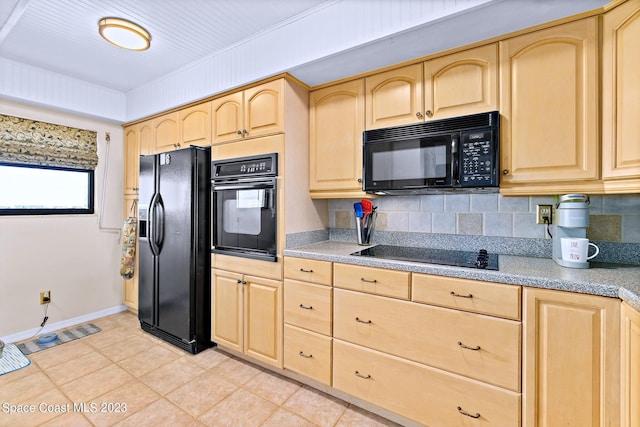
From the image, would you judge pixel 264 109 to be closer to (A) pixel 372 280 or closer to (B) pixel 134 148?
(A) pixel 372 280

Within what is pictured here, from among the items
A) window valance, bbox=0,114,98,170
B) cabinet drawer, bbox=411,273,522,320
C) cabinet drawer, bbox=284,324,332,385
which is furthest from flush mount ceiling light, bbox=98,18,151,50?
cabinet drawer, bbox=411,273,522,320

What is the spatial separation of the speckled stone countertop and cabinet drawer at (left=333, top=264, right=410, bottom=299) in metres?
0.04

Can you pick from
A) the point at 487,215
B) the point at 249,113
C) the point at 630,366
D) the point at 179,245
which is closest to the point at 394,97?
the point at 487,215

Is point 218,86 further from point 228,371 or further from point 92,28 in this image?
point 228,371

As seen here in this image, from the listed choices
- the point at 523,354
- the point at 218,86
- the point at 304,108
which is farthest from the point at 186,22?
the point at 523,354

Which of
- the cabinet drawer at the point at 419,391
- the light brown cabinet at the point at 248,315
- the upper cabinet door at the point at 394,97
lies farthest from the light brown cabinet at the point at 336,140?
the cabinet drawer at the point at 419,391

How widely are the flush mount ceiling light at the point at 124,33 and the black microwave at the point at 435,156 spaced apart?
1.72 m

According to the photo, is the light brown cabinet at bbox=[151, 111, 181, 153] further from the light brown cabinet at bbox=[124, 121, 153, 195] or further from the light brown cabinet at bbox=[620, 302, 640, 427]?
the light brown cabinet at bbox=[620, 302, 640, 427]

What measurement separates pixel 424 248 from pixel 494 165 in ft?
2.53

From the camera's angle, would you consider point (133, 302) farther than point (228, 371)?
Yes

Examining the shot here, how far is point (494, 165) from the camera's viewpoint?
1597mm

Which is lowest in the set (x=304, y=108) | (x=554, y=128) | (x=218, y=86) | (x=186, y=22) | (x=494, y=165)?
(x=494, y=165)

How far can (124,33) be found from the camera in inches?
78.7

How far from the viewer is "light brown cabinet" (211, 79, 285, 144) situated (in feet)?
7.00
